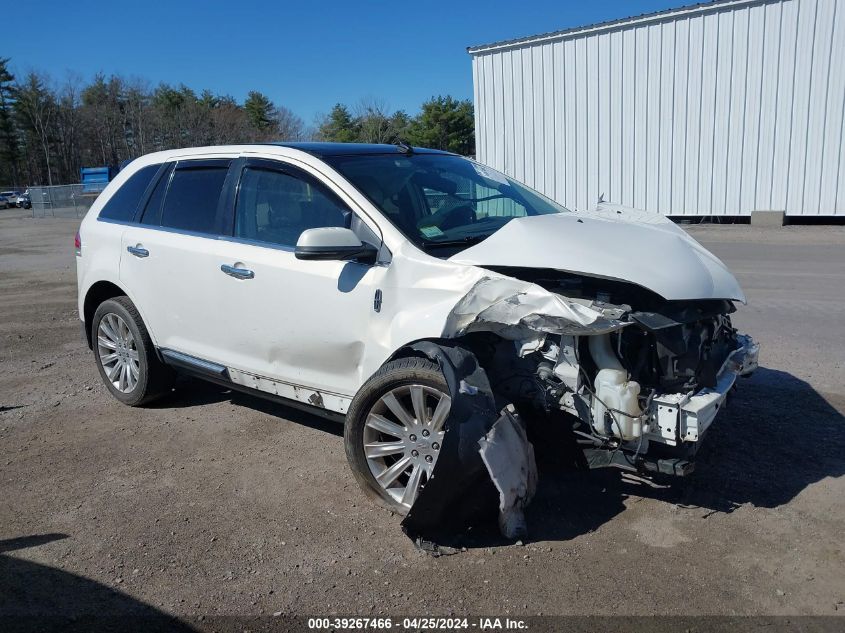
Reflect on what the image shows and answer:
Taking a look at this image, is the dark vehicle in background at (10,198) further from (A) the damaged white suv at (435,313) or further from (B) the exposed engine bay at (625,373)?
(B) the exposed engine bay at (625,373)

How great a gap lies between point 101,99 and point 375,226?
7538 cm

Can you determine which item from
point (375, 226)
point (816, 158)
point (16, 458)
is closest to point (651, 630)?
point (375, 226)

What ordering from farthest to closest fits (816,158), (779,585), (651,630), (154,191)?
(816,158), (154,191), (779,585), (651,630)

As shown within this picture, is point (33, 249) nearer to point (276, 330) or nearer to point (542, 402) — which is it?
point (276, 330)

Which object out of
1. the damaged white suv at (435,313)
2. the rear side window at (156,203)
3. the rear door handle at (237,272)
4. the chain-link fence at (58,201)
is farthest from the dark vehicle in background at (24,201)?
the rear door handle at (237,272)

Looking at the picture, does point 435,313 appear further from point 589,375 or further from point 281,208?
point 281,208

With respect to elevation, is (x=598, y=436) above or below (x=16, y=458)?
above

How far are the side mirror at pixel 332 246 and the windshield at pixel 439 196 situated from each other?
0.28m

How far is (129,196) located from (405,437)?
11.2 ft

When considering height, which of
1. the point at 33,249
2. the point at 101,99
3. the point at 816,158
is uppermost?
the point at 101,99

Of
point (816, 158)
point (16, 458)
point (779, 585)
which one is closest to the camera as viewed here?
point (779, 585)

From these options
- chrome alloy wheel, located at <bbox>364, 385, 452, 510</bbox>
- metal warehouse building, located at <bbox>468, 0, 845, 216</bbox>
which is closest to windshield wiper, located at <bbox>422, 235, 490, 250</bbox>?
chrome alloy wheel, located at <bbox>364, 385, 452, 510</bbox>

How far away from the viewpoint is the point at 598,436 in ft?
11.9

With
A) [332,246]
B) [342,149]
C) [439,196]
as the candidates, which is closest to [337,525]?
[332,246]
